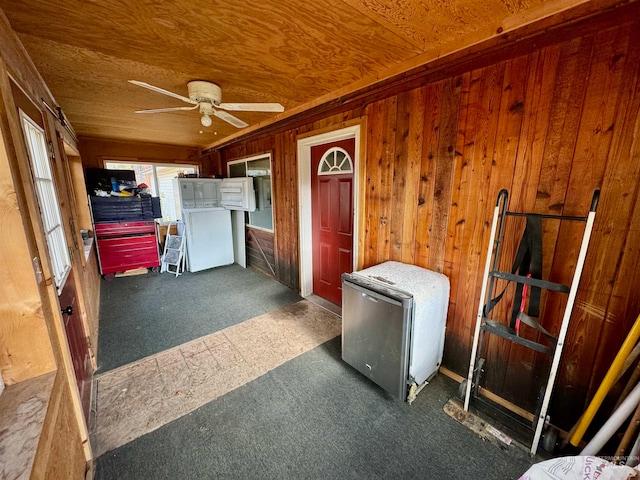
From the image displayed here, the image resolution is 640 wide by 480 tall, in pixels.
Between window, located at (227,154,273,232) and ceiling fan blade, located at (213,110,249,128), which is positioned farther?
window, located at (227,154,273,232)

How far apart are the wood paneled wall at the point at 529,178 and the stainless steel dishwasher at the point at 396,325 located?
23 cm

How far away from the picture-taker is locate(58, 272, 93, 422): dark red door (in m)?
1.48

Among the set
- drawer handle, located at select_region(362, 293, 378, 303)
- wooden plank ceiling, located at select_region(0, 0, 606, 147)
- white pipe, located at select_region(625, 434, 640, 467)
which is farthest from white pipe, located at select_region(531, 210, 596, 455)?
wooden plank ceiling, located at select_region(0, 0, 606, 147)

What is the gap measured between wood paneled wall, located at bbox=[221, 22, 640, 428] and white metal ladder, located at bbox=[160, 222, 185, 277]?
146 inches

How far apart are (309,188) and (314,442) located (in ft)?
8.45

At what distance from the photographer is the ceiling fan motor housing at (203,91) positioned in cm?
210

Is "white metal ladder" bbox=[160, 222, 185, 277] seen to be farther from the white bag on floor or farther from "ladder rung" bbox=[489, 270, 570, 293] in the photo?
the white bag on floor

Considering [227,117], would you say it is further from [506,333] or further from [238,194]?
[506,333]

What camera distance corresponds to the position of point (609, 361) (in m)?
1.37

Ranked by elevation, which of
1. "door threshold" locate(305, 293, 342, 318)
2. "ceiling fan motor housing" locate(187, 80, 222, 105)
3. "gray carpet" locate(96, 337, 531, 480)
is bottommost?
"gray carpet" locate(96, 337, 531, 480)

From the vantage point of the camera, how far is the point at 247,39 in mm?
1540

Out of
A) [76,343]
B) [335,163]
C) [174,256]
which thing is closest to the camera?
[76,343]

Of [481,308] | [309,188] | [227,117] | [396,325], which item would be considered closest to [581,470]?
[481,308]

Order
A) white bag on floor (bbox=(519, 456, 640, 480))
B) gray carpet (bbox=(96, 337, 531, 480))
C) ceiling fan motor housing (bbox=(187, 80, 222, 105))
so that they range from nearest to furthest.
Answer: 1. white bag on floor (bbox=(519, 456, 640, 480))
2. gray carpet (bbox=(96, 337, 531, 480))
3. ceiling fan motor housing (bbox=(187, 80, 222, 105))
